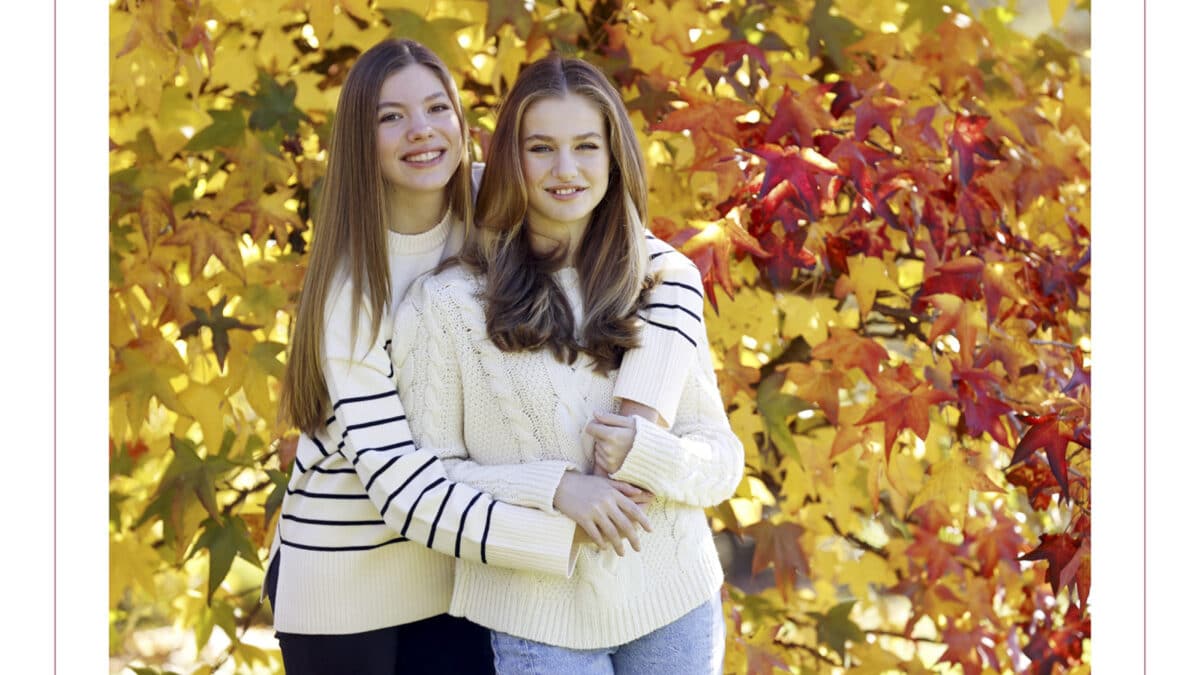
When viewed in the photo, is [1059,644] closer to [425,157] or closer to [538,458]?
[538,458]

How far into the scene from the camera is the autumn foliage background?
7.41 ft

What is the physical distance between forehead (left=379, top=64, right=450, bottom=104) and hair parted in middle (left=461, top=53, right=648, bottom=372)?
0.12m

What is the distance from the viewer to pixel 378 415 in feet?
5.52

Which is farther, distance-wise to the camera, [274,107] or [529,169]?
[274,107]

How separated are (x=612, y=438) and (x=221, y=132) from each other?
1140 millimetres

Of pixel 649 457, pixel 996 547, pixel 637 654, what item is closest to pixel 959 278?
pixel 996 547

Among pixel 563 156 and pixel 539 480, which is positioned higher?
pixel 563 156

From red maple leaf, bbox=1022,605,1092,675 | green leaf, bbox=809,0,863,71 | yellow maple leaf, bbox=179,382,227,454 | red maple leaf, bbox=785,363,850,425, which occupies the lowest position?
red maple leaf, bbox=1022,605,1092,675

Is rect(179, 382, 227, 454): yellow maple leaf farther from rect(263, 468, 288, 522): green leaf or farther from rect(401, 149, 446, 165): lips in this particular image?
rect(401, 149, 446, 165): lips

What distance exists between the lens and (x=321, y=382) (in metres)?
1.76

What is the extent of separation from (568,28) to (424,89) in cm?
66

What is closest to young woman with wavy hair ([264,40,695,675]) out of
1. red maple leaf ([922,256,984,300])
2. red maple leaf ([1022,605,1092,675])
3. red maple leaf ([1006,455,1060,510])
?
red maple leaf ([922,256,984,300])

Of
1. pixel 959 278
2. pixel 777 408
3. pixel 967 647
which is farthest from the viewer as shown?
pixel 967 647

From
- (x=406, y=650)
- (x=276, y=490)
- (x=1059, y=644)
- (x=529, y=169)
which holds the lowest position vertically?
(x=1059, y=644)
